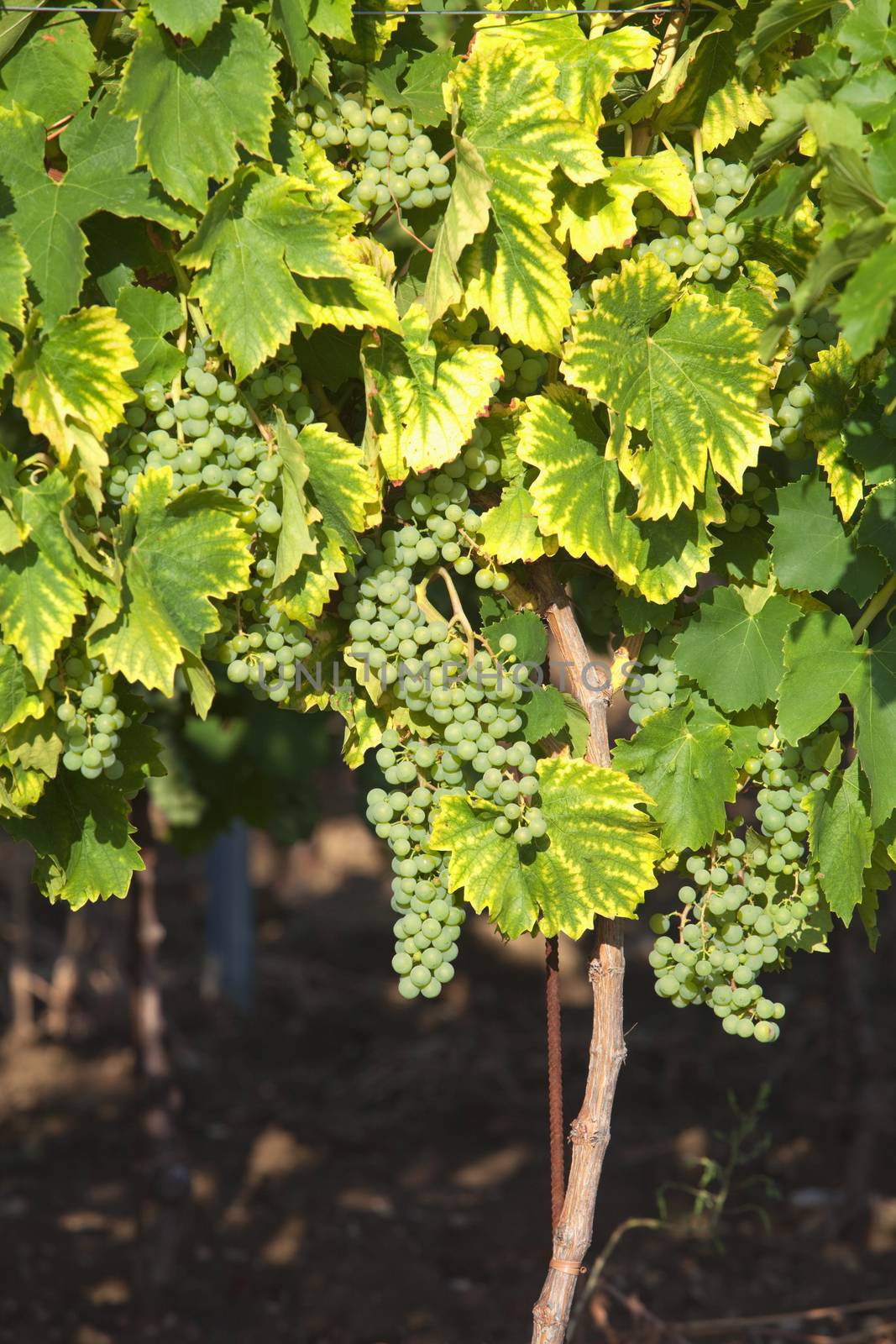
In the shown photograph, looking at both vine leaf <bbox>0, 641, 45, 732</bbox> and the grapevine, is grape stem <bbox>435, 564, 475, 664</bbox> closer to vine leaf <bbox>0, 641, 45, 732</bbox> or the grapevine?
the grapevine

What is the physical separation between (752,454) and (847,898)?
0.52 metres

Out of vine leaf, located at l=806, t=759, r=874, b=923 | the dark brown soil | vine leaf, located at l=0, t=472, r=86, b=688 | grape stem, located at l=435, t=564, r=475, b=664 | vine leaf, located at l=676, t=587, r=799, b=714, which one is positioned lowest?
the dark brown soil

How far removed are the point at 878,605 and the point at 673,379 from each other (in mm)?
348

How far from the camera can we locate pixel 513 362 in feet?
5.22

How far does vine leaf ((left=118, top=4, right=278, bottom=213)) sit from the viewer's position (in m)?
1.38

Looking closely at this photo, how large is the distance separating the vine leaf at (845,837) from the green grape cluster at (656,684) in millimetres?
221

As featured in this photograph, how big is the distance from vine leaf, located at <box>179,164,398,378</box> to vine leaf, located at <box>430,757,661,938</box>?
57 centimetres

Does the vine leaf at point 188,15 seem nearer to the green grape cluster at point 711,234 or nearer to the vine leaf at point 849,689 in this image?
the green grape cluster at point 711,234

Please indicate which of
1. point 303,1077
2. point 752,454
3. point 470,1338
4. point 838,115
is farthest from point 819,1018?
point 838,115

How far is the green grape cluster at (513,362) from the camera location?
5.20 ft

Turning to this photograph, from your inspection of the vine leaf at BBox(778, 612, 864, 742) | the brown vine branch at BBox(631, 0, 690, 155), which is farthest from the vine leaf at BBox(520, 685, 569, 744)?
the brown vine branch at BBox(631, 0, 690, 155)

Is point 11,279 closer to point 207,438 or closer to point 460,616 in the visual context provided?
point 207,438

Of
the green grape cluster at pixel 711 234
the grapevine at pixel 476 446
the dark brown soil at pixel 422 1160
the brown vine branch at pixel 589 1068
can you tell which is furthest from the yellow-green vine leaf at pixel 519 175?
the dark brown soil at pixel 422 1160

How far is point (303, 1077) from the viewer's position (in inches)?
194
